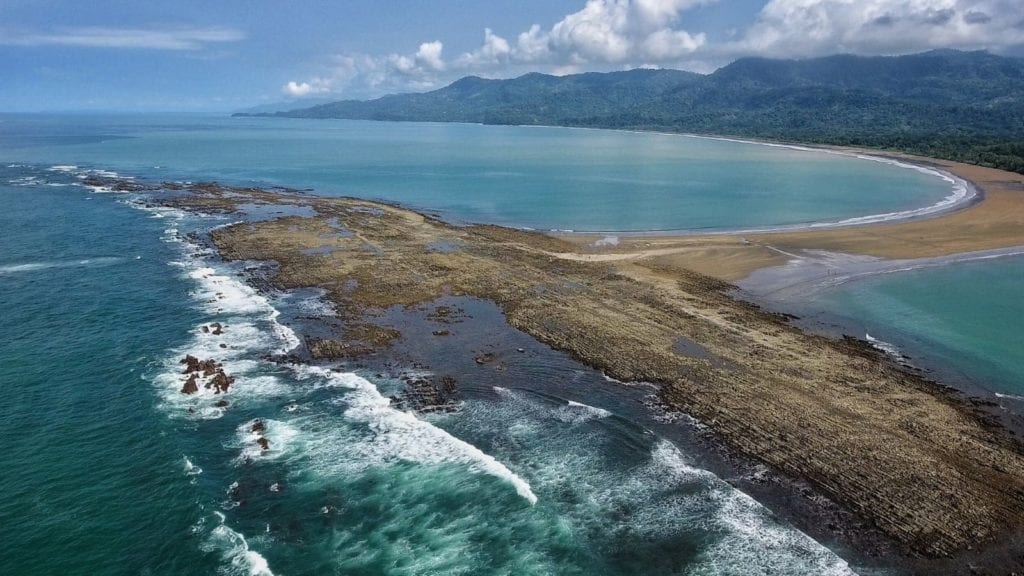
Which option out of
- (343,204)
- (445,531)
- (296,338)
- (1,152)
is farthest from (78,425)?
(1,152)

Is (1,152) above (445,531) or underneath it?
above

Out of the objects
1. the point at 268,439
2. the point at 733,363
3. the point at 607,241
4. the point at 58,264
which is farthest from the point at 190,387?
the point at 607,241

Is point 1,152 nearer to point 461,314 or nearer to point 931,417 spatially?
point 461,314

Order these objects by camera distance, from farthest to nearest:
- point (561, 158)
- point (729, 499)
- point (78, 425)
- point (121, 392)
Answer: point (561, 158), point (121, 392), point (78, 425), point (729, 499)

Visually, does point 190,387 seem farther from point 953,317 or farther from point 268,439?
point 953,317

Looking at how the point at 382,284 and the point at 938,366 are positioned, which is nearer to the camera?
the point at 938,366

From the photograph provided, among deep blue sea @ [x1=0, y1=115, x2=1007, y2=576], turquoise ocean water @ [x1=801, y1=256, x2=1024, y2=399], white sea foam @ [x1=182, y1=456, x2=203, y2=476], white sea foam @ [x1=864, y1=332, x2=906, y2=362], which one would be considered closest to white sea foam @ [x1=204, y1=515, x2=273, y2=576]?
deep blue sea @ [x1=0, y1=115, x2=1007, y2=576]

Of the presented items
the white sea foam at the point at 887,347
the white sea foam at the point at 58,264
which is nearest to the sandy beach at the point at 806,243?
the white sea foam at the point at 887,347
